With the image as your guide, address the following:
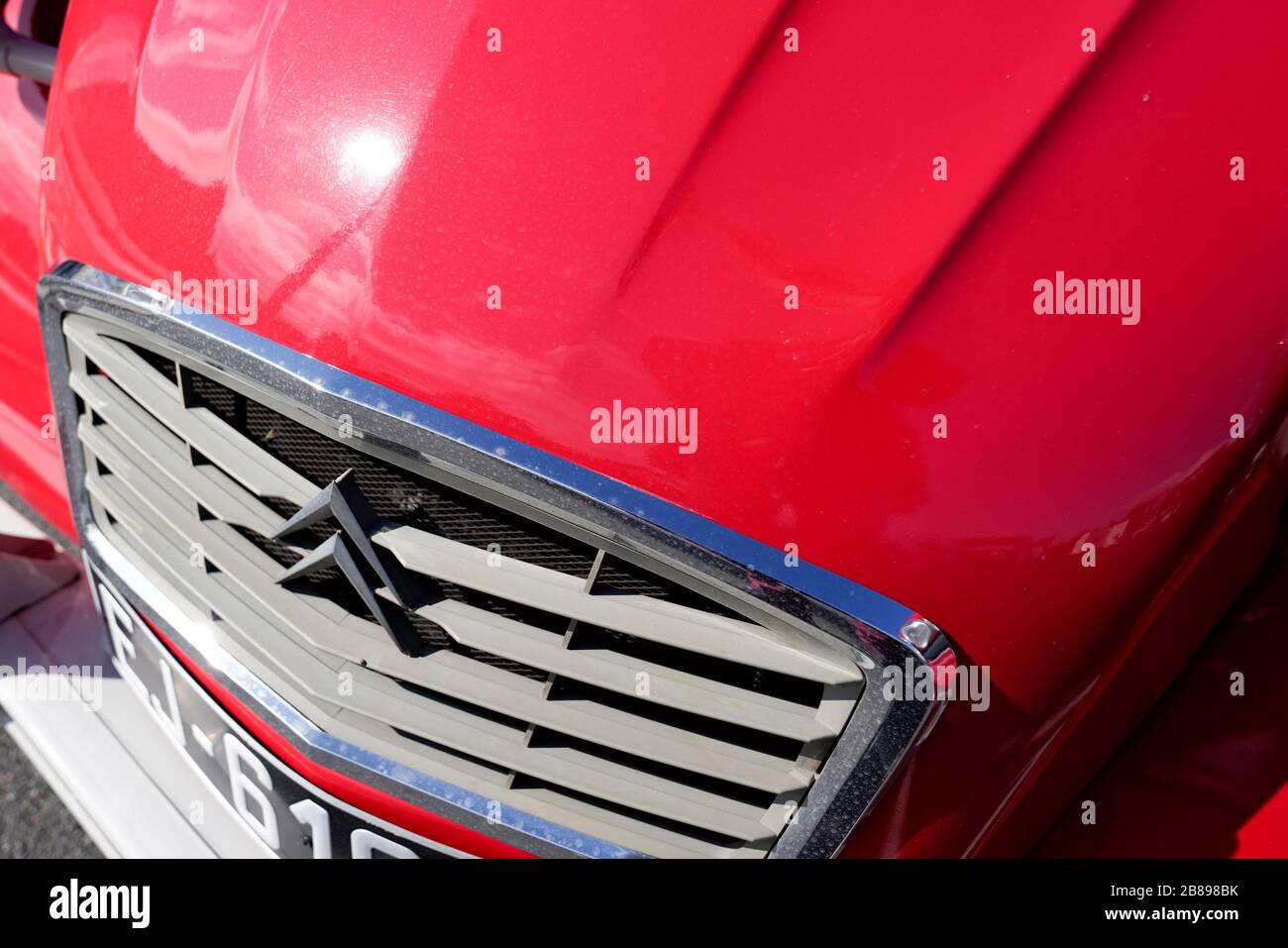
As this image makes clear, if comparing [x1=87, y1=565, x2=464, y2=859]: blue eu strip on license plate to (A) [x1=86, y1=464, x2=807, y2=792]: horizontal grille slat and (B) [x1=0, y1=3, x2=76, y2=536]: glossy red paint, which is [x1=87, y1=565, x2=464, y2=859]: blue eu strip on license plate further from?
(B) [x1=0, y1=3, x2=76, y2=536]: glossy red paint

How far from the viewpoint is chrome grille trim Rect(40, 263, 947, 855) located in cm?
113

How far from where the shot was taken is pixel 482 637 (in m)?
1.30

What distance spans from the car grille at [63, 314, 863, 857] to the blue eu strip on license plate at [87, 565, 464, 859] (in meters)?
0.11

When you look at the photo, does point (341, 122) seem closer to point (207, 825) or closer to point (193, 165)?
point (193, 165)

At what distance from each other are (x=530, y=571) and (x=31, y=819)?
66.5 inches

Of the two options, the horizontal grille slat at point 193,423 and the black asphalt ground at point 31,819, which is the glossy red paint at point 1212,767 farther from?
the black asphalt ground at point 31,819

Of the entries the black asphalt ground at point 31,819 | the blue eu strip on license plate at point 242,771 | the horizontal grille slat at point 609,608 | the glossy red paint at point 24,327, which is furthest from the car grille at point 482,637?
the black asphalt ground at point 31,819

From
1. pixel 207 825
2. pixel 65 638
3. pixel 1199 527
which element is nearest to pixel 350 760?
pixel 207 825

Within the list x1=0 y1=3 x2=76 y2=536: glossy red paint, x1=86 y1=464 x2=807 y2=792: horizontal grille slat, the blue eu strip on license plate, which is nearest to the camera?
x1=86 y1=464 x2=807 y2=792: horizontal grille slat

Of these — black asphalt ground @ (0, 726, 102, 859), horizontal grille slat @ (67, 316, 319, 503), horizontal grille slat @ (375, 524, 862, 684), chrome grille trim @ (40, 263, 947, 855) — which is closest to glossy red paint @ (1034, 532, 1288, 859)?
chrome grille trim @ (40, 263, 947, 855)

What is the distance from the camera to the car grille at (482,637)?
1204mm

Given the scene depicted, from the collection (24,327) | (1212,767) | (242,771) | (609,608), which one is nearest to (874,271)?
(609,608)

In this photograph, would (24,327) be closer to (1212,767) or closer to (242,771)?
(242,771)
